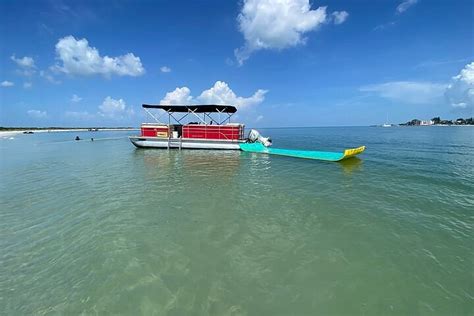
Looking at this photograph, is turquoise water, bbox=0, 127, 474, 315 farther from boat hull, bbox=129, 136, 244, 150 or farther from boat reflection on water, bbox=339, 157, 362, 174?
boat hull, bbox=129, 136, 244, 150

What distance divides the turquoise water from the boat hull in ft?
59.6

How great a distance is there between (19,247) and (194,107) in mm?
24251

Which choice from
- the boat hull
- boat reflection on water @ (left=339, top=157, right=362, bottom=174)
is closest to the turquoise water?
boat reflection on water @ (left=339, top=157, right=362, bottom=174)

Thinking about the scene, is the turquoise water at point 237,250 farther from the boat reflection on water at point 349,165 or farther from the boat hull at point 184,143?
the boat hull at point 184,143

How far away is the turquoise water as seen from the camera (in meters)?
4.60

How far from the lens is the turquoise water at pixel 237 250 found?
4.60m

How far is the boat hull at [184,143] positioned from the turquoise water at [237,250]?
18.2m

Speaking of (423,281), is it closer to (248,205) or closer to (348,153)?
(248,205)

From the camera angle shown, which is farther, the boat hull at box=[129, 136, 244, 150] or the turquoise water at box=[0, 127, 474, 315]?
the boat hull at box=[129, 136, 244, 150]

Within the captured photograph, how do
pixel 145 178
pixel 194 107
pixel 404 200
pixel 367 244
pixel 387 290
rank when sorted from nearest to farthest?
1. pixel 387 290
2. pixel 367 244
3. pixel 404 200
4. pixel 145 178
5. pixel 194 107

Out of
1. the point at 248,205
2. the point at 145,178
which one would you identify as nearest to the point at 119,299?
the point at 248,205

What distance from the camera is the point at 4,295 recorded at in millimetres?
4723

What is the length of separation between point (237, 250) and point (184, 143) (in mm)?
26331

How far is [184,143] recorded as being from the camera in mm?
31375
